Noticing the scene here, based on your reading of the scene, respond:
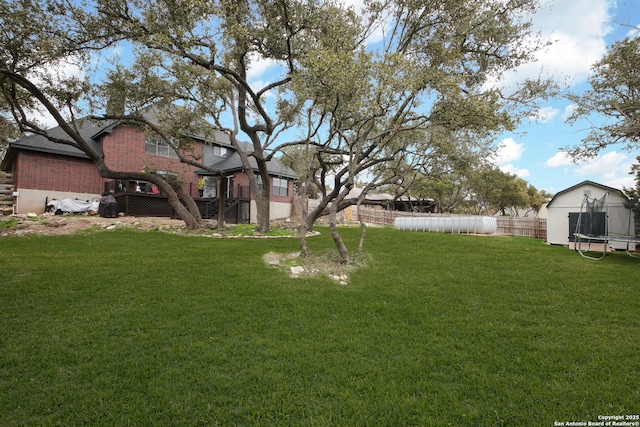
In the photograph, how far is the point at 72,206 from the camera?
1639 centimetres

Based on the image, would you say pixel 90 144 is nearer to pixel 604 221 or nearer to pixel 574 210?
pixel 574 210

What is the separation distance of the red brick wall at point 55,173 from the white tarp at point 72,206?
1.29 metres

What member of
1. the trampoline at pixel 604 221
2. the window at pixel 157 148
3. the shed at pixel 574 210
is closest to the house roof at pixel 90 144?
the window at pixel 157 148

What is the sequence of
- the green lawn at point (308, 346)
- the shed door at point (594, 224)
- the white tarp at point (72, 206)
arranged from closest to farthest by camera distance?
the green lawn at point (308, 346) < the shed door at point (594, 224) < the white tarp at point (72, 206)

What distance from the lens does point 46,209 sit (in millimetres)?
16500

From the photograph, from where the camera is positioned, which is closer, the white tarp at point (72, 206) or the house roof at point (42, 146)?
the house roof at point (42, 146)

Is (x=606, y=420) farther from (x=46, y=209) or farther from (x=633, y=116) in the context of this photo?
(x=46, y=209)

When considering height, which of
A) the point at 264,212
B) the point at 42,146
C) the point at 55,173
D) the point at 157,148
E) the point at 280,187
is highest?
the point at 157,148

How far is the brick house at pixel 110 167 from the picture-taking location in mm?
16281

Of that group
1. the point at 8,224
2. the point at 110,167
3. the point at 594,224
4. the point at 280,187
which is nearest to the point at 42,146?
the point at 110,167

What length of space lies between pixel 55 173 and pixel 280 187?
1359cm

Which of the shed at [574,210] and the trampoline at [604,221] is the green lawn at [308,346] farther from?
the shed at [574,210]

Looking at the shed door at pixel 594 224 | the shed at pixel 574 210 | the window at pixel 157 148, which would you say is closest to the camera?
the shed door at pixel 594 224

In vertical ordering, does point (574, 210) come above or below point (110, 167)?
below
